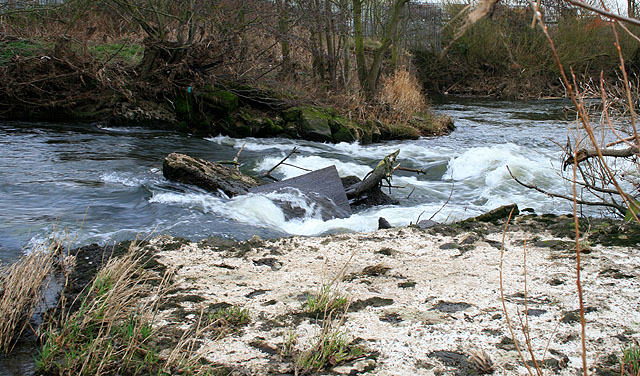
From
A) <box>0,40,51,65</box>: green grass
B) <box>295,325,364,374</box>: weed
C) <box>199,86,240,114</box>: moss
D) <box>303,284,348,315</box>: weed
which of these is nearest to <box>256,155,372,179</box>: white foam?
<box>199,86,240,114</box>: moss

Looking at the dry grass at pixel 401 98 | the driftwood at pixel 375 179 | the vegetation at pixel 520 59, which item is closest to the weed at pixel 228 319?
the driftwood at pixel 375 179

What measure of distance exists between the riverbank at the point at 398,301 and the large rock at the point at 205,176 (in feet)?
9.13

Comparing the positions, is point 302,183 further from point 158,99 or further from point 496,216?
point 158,99

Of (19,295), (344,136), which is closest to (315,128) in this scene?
(344,136)

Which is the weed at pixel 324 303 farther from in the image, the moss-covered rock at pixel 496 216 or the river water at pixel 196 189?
the moss-covered rock at pixel 496 216

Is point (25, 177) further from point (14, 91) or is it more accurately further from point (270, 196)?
point (14, 91)

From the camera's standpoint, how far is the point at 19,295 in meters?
3.43

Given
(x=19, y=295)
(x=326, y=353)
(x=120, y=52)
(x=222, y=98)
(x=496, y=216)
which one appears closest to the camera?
(x=326, y=353)

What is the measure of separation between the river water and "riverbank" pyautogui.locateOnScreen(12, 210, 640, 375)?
53.7 inches

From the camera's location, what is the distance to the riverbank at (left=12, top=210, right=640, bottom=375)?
3055mm

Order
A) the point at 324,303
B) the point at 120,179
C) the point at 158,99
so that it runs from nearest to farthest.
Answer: the point at 324,303 < the point at 120,179 < the point at 158,99

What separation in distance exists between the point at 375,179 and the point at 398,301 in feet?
16.0

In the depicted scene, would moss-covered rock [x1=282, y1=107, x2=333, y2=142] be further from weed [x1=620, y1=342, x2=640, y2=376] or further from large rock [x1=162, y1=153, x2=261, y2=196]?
weed [x1=620, y1=342, x2=640, y2=376]

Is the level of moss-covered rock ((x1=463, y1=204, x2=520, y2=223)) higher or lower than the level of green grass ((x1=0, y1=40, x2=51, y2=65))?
lower
